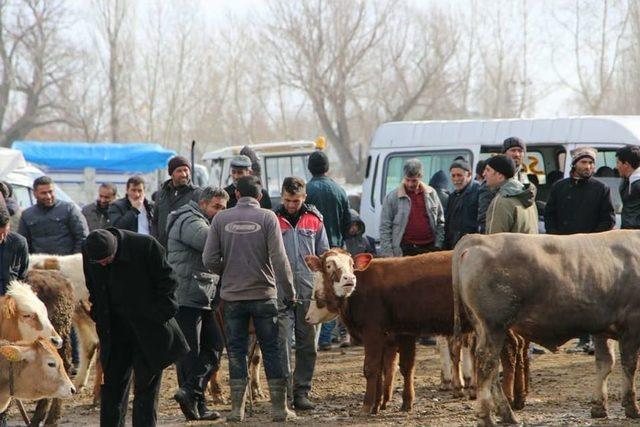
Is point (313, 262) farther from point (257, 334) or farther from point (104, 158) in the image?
point (104, 158)

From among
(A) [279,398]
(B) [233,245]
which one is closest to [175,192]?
(B) [233,245]

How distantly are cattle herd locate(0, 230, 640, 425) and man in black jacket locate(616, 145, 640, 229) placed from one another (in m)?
2.32

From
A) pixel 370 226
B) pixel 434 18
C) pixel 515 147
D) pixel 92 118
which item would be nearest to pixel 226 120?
pixel 92 118

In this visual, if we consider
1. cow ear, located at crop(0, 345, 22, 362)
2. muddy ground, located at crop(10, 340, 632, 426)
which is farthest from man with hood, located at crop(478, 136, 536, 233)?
cow ear, located at crop(0, 345, 22, 362)

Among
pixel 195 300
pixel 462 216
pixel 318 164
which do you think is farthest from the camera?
pixel 462 216

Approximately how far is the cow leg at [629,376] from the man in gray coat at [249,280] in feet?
9.19

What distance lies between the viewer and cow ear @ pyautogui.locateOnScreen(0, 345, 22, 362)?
880 cm

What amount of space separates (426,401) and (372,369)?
93cm

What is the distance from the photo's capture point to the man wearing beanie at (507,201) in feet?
34.9

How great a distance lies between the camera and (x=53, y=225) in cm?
1349

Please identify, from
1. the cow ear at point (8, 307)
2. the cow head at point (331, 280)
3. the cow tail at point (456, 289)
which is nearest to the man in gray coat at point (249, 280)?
the cow head at point (331, 280)

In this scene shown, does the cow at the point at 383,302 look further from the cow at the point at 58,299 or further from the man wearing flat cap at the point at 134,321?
the cow at the point at 58,299

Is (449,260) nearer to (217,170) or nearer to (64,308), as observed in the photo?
(64,308)

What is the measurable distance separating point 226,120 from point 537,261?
62.3 meters
